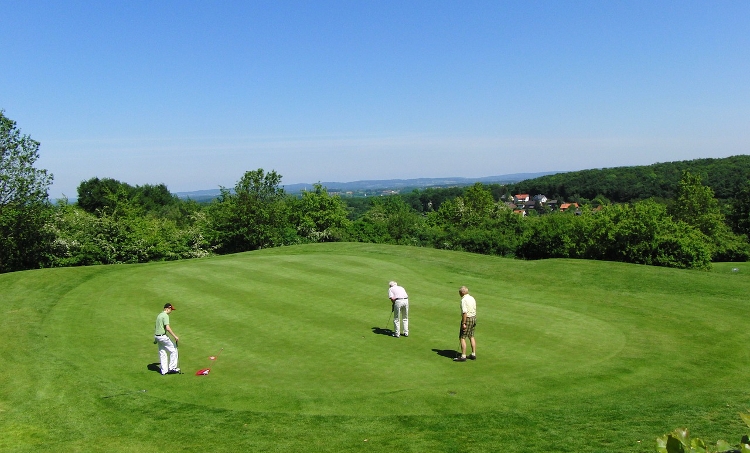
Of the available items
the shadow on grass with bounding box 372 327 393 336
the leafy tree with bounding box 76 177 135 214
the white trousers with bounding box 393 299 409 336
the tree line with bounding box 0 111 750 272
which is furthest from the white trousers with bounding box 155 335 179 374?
the leafy tree with bounding box 76 177 135 214

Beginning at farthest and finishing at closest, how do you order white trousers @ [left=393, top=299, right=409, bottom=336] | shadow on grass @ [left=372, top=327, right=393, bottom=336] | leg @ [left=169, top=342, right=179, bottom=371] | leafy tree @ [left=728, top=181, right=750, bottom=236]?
leafy tree @ [left=728, top=181, right=750, bottom=236]
shadow on grass @ [left=372, top=327, right=393, bottom=336]
white trousers @ [left=393, top=299, right=409, bottom=336]
leg @ [left=169, top=342, right=179, bottom=371]

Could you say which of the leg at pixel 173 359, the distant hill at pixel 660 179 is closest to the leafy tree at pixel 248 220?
the leg at pixel 173 359

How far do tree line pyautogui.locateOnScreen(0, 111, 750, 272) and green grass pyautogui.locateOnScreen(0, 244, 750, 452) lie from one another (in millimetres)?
16825

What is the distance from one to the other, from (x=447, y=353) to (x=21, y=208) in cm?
4096

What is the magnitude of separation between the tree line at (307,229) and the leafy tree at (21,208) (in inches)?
2.9

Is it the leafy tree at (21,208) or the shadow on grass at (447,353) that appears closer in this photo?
the shadow on grass at (447,353)

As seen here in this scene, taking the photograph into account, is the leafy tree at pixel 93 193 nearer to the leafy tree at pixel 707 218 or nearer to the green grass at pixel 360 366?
the green grass at pixel 360 366

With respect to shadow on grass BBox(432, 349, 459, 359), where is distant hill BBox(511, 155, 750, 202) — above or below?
above

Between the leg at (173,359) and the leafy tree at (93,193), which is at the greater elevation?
the leafy tree at (93,193)

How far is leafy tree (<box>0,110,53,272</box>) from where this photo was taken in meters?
39.9

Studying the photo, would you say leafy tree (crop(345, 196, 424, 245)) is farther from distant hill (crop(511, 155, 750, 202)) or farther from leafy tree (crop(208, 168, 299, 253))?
distant hill (crop(511, 155, 750, 202))

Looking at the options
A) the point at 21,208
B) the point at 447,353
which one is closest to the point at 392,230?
the point at 21,208

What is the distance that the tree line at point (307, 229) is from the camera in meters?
40.2

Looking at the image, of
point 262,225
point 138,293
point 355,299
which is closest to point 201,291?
point 138,293
